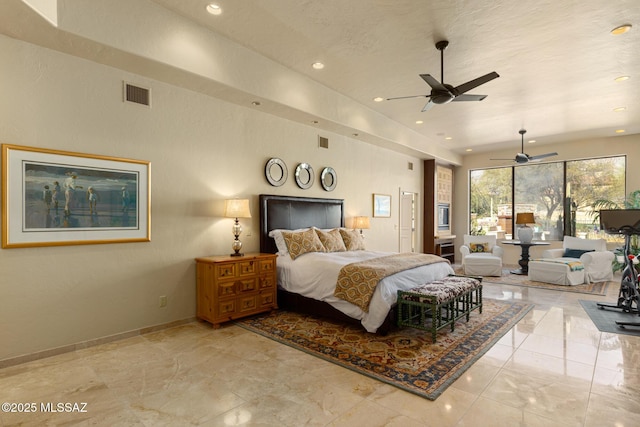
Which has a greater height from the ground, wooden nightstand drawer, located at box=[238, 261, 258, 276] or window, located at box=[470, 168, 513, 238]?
window, located at box=[470, 168, 513, 238]

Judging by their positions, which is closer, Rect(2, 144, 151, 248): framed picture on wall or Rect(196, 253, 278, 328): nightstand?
Rect(2, 144, 151, 248): framed picture on wall

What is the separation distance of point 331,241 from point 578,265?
5017 millimetres

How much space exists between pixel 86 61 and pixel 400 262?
4103 mm

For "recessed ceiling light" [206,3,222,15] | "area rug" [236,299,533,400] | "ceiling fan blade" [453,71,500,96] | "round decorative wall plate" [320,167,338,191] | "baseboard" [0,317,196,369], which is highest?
"recessed ceiling light" [206,3,222,15]

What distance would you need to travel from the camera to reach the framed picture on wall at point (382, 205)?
7.27 meters

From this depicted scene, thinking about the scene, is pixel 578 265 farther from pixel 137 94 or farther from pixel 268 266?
pixel 137 94

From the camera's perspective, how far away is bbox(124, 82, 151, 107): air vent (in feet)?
11.6

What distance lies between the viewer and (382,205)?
295 inches

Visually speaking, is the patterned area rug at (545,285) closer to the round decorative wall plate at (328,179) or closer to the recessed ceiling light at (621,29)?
the round decorative wall plate at (328,179)

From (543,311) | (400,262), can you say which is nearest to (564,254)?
(543,311)

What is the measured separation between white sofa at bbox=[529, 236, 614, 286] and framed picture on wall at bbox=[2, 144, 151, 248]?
702 cm

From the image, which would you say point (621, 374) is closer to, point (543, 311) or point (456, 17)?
point (543, 311)

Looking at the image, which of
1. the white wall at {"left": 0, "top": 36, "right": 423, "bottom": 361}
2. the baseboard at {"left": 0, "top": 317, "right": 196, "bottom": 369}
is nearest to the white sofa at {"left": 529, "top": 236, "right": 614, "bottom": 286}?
the white wall at {"left": 0, "top": 36, "right": 423, "bottom": 361}

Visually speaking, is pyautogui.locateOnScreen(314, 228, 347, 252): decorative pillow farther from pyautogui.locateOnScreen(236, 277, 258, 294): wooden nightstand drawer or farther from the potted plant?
the potted plant
